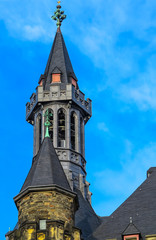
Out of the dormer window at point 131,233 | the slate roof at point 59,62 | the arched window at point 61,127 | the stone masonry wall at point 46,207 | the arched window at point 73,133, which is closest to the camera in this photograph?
the stone masonry wall at point 46,207

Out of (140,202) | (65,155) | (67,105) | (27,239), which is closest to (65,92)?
(67,105)

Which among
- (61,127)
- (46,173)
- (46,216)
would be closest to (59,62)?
(61,127)

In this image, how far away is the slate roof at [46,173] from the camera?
27.2 m

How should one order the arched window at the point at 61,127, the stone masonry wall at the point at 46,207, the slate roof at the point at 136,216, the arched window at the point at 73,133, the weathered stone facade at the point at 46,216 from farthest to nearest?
1. the arched window at the point at 73,133
2. the arched window at the point at 61,127
3. the slate roof at the point at 136,216
4. the stone masonry wall at the point at 46,207
5. the weathered stone facade at the point at 46,216

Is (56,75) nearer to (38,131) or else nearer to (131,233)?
(38,131)

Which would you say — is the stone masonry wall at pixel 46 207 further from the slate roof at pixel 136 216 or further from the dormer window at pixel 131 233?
the slate roof at pixel 136 216

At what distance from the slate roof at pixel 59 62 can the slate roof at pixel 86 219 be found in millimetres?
10107

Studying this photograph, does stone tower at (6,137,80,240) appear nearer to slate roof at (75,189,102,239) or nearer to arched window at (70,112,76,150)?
slate roof at (75,189,102,239)

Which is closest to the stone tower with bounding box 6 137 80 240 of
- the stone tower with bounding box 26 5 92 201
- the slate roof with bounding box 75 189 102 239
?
the slate roof with bounding box 75 189 102 239

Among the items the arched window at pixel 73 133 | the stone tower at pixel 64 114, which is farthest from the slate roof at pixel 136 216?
the arched window at pixel 73 133

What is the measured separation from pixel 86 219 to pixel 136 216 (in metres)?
9.86

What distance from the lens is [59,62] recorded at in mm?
50344

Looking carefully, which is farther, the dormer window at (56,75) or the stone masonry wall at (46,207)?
the dormer window at (56,75)

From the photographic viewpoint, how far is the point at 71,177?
4397 centimetres
